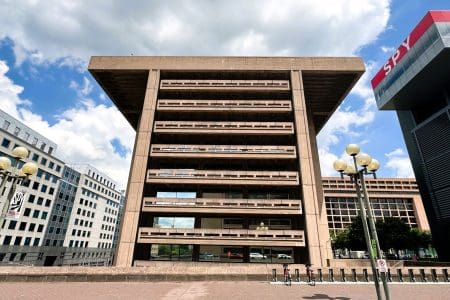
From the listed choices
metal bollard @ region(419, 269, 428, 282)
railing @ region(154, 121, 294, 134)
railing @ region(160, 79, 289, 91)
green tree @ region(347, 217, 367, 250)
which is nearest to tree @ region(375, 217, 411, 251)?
green tree @ region(347, 217, 367, 250)

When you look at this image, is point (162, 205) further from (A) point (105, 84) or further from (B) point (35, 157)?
(B) point (35, 157)

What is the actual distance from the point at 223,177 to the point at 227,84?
1168 centimetres

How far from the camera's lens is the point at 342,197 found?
10362 centimetres

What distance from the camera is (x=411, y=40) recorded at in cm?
3300

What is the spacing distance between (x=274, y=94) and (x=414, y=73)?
17.8m

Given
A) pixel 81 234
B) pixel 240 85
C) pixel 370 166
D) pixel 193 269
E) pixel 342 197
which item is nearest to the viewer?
pixel 370 166

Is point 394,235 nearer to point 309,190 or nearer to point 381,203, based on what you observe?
point 309,190

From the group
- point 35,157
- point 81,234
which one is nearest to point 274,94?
point 35,157

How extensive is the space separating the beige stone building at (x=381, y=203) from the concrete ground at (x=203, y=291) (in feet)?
304

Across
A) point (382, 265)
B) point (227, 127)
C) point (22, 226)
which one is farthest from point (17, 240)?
point (382, 265)

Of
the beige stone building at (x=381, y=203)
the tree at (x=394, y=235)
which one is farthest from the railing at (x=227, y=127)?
the beige stone building at (x=381, y=203)

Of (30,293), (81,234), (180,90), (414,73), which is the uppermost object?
(414,73)

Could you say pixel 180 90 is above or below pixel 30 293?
above

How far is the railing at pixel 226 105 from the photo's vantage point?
2984 cm
